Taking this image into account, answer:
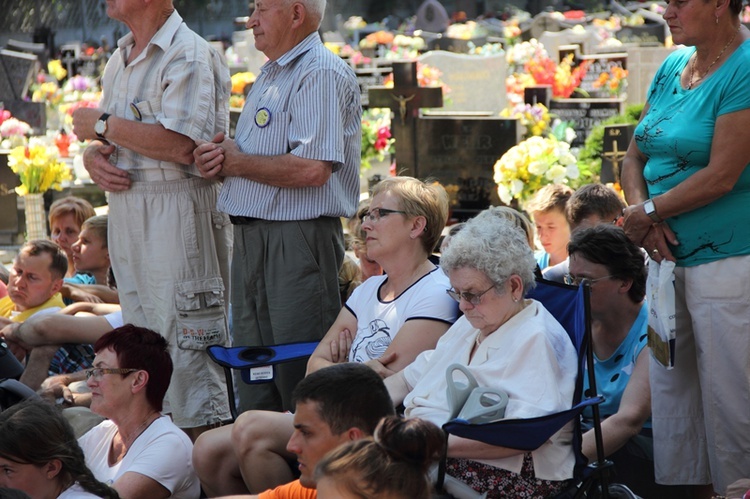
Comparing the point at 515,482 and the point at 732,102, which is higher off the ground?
the point at 732,102

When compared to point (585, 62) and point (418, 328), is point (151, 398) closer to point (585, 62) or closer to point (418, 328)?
point (418, 328)

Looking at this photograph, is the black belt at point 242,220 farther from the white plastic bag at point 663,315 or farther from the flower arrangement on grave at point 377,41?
the flower arrangement on grave at point 377,41

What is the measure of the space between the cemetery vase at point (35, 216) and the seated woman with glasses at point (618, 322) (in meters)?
6.39

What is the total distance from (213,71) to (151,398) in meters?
1.54

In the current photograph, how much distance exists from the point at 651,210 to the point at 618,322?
1.90 ft

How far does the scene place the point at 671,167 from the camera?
137 inches

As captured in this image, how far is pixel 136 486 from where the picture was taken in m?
3.43

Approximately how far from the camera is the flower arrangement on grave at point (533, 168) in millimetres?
7277

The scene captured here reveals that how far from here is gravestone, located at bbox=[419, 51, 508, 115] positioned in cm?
1312

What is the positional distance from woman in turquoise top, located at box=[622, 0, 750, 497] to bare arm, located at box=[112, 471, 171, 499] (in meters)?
1.66

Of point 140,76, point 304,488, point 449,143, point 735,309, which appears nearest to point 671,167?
point 735,309

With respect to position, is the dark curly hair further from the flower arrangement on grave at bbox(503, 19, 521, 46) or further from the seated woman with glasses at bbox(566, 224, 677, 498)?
the flower arrangement on grave at bbox(503, 19, 521, 46)

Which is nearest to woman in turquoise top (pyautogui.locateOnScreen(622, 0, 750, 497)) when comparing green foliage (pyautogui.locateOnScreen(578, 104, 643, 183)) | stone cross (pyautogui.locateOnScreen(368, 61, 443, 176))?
green foliage (pyautogui.locateOnScreen(578, 104, 643, 183))

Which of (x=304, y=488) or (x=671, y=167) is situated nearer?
(x=304, y=488)
